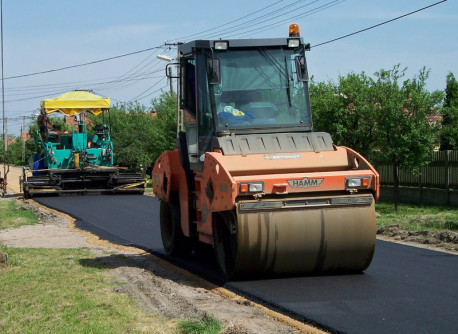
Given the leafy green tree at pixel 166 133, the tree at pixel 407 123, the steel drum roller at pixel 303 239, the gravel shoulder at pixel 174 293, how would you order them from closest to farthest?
the gravel shoulder at pixel 174 293
the steel drum roller at pixel 303 239
the tree at pixel 407 123
the leafy green tree at pixel 166 133

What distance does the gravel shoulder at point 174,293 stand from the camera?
7086 mm

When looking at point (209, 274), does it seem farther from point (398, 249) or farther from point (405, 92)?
point (405, 92)

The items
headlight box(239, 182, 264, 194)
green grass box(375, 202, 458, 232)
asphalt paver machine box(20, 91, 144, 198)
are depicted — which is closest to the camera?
headlight box(239, 182, 264, 194)

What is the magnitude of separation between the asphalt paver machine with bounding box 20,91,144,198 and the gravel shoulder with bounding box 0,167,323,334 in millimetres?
12704

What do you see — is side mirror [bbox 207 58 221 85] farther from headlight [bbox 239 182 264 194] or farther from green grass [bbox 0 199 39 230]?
green grass [bbox 0 199 39 230]

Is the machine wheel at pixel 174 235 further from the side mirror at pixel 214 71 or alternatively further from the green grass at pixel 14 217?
the green grass at pixel 14 217

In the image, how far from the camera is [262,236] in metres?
8.67

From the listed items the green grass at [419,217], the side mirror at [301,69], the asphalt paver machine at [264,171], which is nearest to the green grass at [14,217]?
the green grass at [419,217]

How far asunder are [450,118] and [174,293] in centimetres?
2242

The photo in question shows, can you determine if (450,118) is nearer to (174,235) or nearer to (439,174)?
(439,174)

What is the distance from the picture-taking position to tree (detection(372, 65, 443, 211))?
2350 centimetres

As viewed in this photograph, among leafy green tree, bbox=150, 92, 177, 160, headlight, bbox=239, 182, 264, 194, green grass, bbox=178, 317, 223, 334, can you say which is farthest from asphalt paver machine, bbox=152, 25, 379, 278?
leafy green tree, bbox=150, 92, 177, 160

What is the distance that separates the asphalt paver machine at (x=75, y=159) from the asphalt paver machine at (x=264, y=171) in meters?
17.2

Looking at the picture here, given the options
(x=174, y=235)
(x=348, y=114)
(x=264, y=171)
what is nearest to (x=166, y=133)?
(x=348, y=114)
